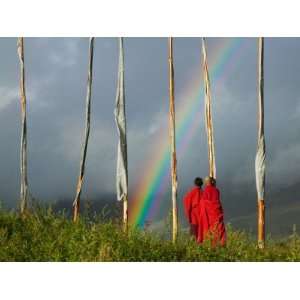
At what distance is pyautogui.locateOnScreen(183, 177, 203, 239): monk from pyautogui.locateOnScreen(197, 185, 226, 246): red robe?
0.06 m

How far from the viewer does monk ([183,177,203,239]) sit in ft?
32.7

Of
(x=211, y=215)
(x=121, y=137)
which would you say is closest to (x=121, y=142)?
(x=121, y=137)

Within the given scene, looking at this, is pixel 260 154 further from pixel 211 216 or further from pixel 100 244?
pixel 100 244

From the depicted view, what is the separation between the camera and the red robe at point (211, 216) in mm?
9758

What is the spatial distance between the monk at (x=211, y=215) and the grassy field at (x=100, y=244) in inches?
8.0

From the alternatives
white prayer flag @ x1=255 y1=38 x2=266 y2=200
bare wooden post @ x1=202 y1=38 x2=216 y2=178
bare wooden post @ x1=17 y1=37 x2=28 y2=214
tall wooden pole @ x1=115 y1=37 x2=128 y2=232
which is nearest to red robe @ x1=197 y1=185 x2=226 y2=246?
bare wooden post @ x1=202 y1=38 x2=216 y2=178

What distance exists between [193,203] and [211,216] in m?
0.32

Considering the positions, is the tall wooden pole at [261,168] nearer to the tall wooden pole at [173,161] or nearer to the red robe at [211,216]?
the red robe at [211,216]

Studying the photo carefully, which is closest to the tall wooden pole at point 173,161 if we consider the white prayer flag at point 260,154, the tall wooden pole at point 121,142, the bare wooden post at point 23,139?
the tall wooden pole at point 121,142

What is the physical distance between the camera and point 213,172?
10047 mm

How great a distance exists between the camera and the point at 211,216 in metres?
10.0
